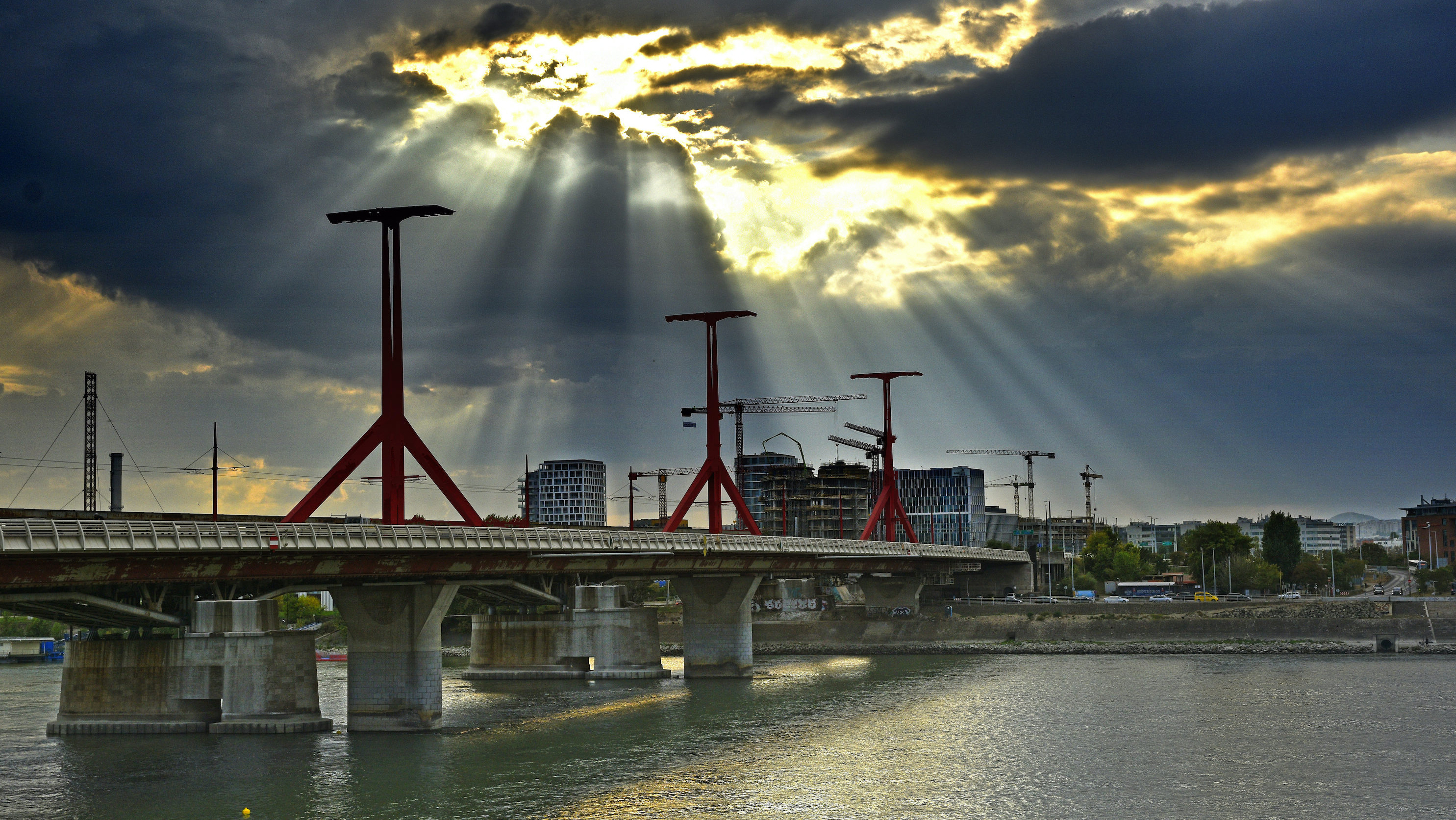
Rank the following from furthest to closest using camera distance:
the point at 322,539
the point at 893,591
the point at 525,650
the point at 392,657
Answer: the point at 893,591 → the point at 525,650 → the point at 392,657 → the point at 322,539

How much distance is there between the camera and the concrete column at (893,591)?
15288 centimetres

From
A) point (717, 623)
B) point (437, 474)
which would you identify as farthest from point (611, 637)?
point (437, 474)

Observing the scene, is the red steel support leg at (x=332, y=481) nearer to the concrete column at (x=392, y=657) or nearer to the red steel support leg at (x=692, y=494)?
the concrete column at (x=392, y=657)

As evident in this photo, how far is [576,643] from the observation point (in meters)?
98.8

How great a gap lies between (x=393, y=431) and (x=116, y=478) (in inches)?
1651

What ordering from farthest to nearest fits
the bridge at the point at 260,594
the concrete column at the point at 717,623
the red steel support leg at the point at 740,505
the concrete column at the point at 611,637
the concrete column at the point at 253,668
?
the red steel support leg at the point at 740,505
the concrete column at the point at 717,623
the concrete column at the point at 611,637
the concrete column at the point at 253,668
the bridge at the point at 260,594

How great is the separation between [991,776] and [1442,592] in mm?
146337

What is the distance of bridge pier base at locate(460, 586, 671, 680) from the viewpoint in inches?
3851

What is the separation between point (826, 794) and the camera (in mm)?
45875

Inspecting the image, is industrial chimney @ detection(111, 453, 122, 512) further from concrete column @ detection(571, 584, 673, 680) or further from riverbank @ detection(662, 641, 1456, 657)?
riverbank @ detection(662, 641, 1456, 657)

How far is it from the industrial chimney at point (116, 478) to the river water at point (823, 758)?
52.0 feet

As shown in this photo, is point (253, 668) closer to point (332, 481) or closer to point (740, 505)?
point (332, 481)

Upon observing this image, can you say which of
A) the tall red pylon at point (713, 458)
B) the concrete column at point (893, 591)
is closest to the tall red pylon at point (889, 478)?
the concrete column at point (893, 591)

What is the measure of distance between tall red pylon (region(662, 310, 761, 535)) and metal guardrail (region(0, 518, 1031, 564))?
962 cm
